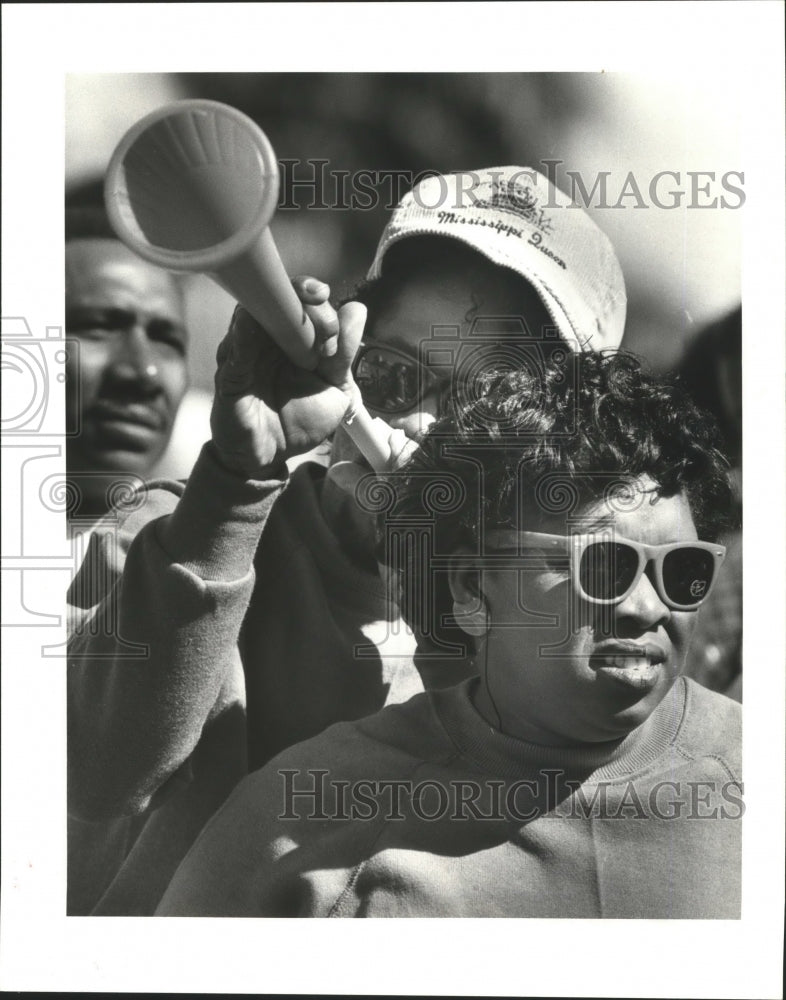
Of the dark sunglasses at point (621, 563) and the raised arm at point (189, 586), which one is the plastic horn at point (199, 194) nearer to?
the raised arm at point (189, 586)

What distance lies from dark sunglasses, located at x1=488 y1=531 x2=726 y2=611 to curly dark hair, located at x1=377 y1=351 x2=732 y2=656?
3 cm

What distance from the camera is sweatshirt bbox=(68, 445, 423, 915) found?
1.72 m

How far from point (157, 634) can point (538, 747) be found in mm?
583

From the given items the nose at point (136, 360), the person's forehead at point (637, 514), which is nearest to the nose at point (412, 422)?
the person's forehead at point (637, 514)

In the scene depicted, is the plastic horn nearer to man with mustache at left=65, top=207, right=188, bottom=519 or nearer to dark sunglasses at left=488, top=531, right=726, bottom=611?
man with mustache at left=65, top=207, right=188, bottom=519

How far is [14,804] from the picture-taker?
177cm

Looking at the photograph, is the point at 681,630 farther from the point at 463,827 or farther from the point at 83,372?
the point at 83,372

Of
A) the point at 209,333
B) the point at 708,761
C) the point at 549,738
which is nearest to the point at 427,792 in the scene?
the point at 549,738

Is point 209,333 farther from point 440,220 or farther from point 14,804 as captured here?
point 14,804

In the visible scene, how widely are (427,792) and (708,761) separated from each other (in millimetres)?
431

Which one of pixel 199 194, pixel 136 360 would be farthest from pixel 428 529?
pixel 199 194

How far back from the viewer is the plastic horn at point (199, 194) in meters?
1.25

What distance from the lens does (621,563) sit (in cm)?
167

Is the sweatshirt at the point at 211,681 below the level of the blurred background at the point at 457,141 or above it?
below
